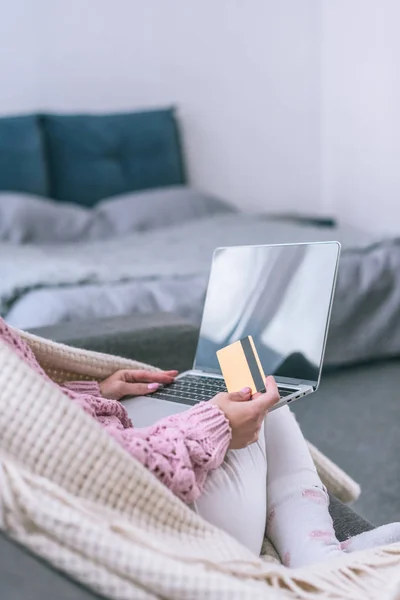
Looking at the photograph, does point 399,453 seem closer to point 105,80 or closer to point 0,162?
point 0,162

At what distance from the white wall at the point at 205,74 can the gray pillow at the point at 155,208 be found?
1.68ft

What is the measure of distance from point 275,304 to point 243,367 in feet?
0.80

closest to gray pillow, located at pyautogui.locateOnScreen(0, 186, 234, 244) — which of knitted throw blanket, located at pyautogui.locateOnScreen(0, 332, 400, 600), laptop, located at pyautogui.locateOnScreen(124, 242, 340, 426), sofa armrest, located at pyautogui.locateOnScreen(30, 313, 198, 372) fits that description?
sofa armrest, located at pyautogui.locateOnScreen(30, 313, 198, 372)

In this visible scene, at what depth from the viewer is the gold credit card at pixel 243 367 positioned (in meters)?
0.89

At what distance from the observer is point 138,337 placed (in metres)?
1.38

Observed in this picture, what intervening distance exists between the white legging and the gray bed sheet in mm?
760

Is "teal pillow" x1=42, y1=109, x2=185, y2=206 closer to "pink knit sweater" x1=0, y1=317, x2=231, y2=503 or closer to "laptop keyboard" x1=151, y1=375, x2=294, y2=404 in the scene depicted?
"laptop keyboard" x1=151, y1=375, x2=294, y2=404

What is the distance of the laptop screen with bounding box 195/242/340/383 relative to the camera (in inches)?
41.4

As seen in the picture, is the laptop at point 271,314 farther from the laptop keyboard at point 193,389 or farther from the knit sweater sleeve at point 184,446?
the knit sweater sleeve at point 184,446

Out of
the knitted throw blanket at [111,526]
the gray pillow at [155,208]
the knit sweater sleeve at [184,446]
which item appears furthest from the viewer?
the gray pillow at [155,208]

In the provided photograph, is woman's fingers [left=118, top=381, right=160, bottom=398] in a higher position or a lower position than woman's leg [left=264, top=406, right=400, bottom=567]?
higher

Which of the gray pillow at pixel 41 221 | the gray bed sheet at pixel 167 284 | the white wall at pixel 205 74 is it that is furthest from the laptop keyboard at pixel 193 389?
the white wall at pixel 205 74

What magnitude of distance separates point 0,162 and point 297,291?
2.20 m

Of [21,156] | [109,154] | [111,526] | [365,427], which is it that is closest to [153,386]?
[111,526]
